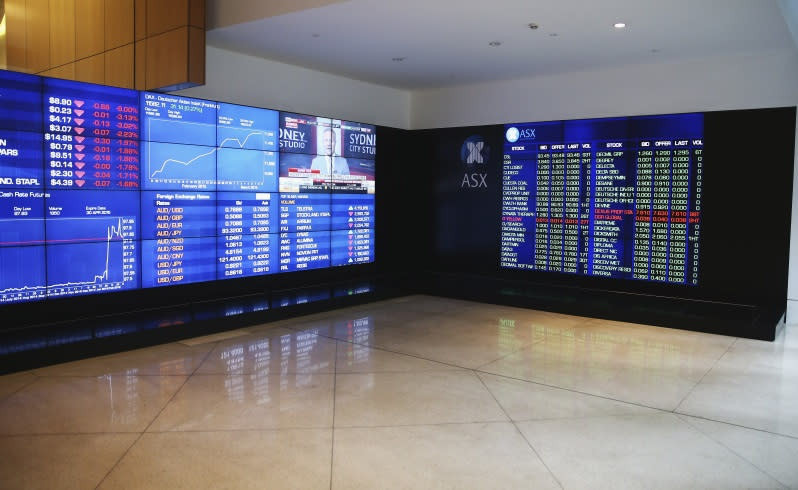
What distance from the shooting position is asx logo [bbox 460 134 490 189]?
8312 mm

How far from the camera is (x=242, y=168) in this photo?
6.64m

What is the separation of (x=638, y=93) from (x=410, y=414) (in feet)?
16.7

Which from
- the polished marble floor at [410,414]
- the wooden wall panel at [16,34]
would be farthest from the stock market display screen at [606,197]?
the wooden wall panel at [16,34]

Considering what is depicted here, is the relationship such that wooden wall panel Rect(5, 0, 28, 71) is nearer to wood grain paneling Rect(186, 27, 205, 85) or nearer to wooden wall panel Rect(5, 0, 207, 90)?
wooden wall panel Rect(5, 0, 207, 90)

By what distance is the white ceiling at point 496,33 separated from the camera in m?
4.99

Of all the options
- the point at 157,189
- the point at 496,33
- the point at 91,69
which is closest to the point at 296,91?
Answer: the point at 91,69

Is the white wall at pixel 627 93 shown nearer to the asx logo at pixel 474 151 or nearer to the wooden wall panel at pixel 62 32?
the asx logo at pixel 474 151

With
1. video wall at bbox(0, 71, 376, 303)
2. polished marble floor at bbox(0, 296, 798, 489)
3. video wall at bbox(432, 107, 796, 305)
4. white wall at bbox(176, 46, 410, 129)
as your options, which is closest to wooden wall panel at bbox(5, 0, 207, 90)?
video wall at bbox(0, 71, 376, 303)

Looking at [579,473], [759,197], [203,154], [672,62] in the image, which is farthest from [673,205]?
[203,154]

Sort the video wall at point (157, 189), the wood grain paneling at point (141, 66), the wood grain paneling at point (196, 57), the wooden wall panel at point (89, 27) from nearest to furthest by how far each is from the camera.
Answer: the video wall at point (157, 189)
the wood grain paneling at point (196, 57)
the wood grain paneling at point (141, 66)
the wooden wall panel at point (89, 27)

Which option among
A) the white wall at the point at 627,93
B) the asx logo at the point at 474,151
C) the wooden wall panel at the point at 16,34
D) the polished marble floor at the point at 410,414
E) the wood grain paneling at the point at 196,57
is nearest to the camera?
the polished marble floor at the point at 410,414

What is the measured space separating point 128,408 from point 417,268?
5.64 m

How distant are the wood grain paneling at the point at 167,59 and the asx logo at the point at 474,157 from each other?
413 cm

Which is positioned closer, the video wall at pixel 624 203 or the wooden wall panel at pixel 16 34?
the video wall at pixel 624 203
